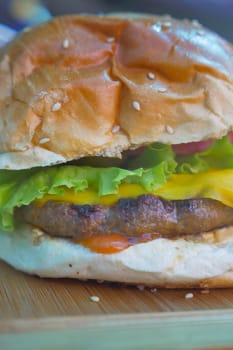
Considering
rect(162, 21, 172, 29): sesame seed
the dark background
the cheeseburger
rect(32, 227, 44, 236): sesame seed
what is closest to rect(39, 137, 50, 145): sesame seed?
the cheeseburger

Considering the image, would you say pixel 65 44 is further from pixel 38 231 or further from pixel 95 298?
pixel 95 298

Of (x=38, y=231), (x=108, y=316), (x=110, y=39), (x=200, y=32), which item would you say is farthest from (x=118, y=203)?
(x=200, y=32)

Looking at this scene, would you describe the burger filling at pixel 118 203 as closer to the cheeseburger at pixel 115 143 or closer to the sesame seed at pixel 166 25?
the cheeseburger at pixel 115 143

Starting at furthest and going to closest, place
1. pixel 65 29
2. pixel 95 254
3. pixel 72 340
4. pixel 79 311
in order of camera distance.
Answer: pixel 65 29
pixel 95 254
pixel 79 311
pixel 72 340

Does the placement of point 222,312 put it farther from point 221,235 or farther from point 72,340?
point 72,340

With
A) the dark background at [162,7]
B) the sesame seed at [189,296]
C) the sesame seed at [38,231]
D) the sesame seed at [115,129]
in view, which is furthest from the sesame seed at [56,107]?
the dark background at [162,7]

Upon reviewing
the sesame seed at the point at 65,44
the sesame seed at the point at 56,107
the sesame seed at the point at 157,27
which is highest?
the sesame seed at the point at 157,27


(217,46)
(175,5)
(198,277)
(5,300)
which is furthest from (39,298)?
(175,5)
